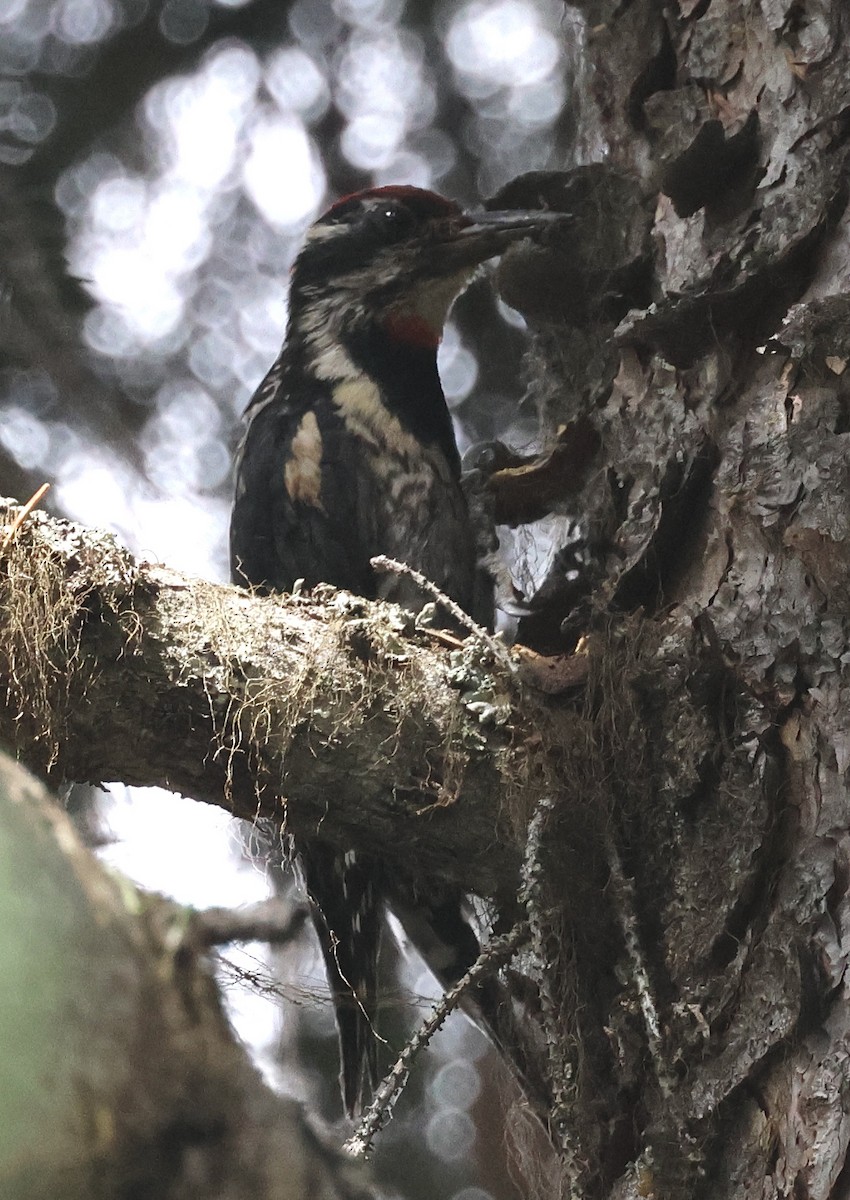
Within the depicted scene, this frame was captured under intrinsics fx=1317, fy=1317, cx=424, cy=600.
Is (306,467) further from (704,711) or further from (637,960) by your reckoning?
(637,960)

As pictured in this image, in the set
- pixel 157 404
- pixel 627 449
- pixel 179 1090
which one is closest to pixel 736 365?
pixel 627 449

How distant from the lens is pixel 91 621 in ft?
5.47

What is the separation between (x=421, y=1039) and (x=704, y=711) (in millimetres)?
537

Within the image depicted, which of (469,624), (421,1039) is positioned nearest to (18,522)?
(469,624)

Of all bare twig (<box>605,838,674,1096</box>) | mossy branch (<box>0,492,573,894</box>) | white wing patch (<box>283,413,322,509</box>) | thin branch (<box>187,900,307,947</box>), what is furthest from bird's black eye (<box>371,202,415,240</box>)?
thin branch (<box>187,900,307,947</box>)

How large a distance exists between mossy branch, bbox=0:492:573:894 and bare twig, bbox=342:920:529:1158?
5.7 inches

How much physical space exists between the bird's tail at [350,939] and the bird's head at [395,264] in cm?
112

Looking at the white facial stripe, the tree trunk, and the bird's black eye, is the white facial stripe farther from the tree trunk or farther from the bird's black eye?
the tree trunk

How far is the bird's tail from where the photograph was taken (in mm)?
2201

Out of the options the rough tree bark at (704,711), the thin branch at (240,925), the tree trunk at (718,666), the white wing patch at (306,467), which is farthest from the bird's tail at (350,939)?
the thin branch at (240,925)

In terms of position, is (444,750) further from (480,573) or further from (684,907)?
(480,573)

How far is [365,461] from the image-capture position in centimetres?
254

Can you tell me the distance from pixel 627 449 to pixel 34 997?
174cm

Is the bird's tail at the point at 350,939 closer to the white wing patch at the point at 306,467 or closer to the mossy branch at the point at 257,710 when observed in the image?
the mossy branch at the point at 257,710
